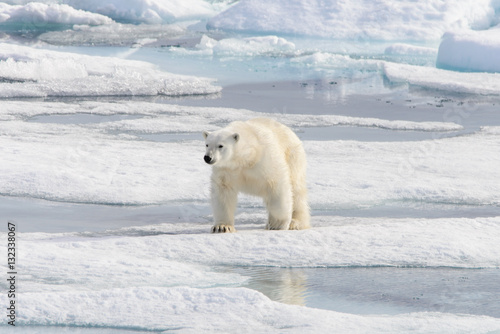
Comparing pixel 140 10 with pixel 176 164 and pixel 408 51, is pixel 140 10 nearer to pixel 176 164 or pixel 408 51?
pixel 408 51

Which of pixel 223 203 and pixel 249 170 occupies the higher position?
pixel 249 170

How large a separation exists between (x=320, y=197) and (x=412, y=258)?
1613 millimetres

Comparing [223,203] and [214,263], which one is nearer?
[214,263]

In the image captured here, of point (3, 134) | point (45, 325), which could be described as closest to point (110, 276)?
point (45, 325)

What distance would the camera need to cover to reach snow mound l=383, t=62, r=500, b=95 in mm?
12172

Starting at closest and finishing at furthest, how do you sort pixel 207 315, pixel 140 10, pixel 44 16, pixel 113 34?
pixel 207 315
pixel 113 34
pixel 44 16
pixel 140 10

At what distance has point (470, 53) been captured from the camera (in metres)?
14.6

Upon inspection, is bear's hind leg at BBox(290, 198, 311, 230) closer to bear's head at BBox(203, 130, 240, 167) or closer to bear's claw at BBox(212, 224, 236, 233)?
bear's claw at BBox(212, 224, 236, 233)

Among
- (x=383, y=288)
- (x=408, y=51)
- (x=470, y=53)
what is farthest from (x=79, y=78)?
(x=383, y=288)

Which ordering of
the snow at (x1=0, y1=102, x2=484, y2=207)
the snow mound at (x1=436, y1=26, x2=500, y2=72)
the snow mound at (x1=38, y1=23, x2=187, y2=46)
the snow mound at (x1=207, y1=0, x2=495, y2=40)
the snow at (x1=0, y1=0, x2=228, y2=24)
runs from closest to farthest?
the snow at (x1=0, y1=102, x2=484, y2=207) < the snow mound at (x1=436, y1=26, x2=500, y2=72) < the snow mound at (x1=207, y1=0, x2=495, y2=40) < the snow mound at (x1=38, y1=23, x2=187, y2=46) < the snow at (x1=0, y1=0, x2=228, y2=24)

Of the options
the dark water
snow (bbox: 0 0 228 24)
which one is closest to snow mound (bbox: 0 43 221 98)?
the dark water

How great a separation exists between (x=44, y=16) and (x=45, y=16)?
4 cm

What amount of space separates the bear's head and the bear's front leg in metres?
0.22

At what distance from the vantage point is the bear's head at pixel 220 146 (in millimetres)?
3922
